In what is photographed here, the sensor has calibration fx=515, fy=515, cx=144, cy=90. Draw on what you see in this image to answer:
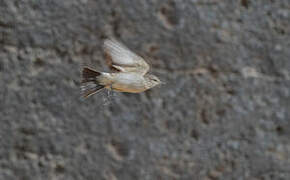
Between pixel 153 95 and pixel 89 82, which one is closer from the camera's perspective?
pixel 89 82

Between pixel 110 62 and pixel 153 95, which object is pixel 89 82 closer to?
pixel 110 62

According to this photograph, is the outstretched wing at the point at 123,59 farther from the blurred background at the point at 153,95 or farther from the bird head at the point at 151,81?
the blurred background at the point at 153,95

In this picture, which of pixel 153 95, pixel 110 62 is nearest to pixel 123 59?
pixel 110 62

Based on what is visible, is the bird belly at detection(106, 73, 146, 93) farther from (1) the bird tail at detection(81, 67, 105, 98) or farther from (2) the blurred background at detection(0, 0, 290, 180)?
(2) the blurred background at detection(0, 0, 290, 180)

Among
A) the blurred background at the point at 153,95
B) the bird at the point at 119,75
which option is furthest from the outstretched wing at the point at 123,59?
the blurred background at the point at 153,95

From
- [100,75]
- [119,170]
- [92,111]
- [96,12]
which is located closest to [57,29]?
[96,12]

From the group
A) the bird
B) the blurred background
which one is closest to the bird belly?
the bird
